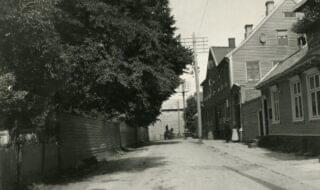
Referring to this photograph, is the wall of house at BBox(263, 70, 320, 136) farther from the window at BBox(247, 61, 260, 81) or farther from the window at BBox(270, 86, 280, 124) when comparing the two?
the window at BBox(247, 61, 260, 81)

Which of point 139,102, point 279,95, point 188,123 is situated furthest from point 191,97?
point 139,102

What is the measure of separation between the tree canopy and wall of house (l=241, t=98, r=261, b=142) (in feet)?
42.4

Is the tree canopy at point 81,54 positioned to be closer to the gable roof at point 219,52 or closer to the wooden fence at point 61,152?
the wooden fence at point 61,152

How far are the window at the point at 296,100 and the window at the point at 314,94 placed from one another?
1.22 meters

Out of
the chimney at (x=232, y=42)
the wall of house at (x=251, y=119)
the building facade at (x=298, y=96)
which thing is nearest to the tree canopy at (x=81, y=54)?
the building facade at (x=298, y=96)

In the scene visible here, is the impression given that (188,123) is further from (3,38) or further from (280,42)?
(3,38)

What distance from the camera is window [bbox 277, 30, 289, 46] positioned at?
41.3 meters

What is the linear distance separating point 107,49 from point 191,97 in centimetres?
6785

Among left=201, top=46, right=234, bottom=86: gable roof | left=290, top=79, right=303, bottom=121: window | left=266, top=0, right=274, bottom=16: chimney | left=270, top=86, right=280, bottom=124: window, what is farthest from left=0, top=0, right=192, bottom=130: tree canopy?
left=201, top=46, right=234, bottom=86: gable roof

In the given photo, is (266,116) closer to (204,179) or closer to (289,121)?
(289,121)

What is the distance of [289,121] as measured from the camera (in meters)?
23.0

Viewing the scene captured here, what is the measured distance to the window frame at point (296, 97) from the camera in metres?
21.2

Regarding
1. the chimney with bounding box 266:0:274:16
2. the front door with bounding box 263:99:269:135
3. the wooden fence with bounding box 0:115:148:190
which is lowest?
the wooden fence with bounding box 0:115:148:190

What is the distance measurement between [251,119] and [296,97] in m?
10.4
